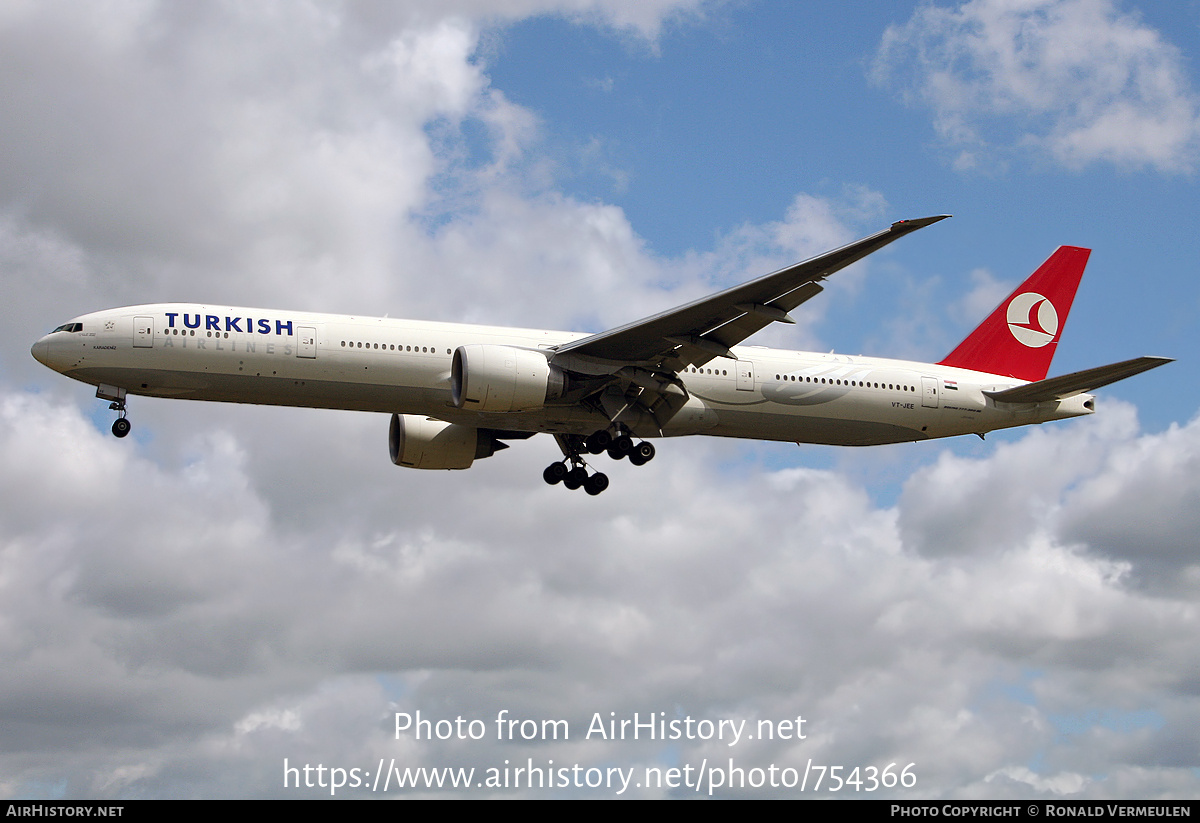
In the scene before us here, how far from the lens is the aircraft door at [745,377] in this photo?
110 feet

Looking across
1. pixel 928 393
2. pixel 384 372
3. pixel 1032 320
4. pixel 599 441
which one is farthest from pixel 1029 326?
pixel 384 372

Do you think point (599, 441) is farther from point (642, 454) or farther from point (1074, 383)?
point (1074, 383)

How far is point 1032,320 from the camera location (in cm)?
3881

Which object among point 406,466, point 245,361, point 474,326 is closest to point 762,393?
point 474,326

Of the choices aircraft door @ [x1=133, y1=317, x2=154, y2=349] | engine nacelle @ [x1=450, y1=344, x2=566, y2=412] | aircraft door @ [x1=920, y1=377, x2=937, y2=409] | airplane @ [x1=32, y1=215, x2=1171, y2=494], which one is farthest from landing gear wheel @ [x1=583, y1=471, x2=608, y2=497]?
aircraft door @ [x1=133, y1=317, x2=154, y2=349]

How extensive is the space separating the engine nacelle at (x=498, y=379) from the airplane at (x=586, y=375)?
38 millimetres

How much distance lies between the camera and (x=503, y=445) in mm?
38281

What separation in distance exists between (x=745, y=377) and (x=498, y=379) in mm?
7523

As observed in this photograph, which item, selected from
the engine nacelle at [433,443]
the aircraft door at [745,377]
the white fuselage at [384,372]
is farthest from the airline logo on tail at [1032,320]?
the engine nacelle at [433,443]

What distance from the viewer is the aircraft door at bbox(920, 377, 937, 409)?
35125mm

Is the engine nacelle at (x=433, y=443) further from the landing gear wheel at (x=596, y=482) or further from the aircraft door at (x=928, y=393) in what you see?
the aircraft door at (x=928, y=393)

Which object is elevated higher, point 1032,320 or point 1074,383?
point 1032,320

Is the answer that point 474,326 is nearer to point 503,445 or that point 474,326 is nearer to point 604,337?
point 604,337

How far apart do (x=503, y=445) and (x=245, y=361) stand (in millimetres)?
10251
